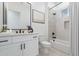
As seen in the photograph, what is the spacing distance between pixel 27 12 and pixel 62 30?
4.34ft

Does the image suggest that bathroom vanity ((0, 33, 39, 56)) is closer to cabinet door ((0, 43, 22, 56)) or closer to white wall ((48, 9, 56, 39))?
cabinet door ((0, 43, 22, 56))

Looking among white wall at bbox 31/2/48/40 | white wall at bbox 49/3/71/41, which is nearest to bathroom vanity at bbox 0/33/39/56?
white wall at bbox 31/2/48/40

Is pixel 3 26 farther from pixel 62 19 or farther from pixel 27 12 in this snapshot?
pixel 62 19

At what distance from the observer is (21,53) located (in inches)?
72.9

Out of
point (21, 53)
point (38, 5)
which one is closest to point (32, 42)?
point (21, 53)

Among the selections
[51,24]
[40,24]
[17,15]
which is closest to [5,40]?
[17,15]

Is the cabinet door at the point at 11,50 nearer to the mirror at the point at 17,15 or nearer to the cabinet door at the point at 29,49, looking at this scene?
the cabinet door at the point at 29,49

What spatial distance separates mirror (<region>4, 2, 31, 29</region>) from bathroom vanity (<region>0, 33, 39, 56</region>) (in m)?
0.55

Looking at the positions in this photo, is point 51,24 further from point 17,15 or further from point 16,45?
point 16,45

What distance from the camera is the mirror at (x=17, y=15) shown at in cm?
219

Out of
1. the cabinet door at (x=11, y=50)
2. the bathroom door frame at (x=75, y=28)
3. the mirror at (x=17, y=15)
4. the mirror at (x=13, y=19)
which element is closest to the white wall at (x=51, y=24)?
the mirror at (x=17, y=15)

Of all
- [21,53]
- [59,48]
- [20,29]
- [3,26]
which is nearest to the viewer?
[21,53]

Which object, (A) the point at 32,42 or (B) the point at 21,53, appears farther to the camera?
(A) the point at 32,42

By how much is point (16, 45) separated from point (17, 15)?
3.13ft
